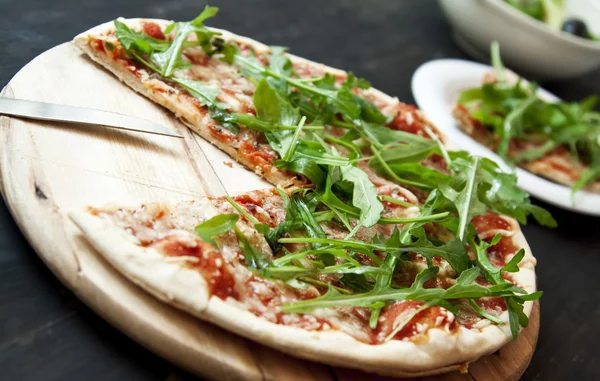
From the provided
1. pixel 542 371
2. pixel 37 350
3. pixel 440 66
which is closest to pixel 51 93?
pixel 37 350

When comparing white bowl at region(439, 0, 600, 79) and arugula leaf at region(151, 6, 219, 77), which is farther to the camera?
white bowl at region(439, 0, 600, 79)

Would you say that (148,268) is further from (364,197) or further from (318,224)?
(364,197)

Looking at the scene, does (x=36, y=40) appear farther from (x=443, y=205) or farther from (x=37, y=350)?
(x=443, y=205)

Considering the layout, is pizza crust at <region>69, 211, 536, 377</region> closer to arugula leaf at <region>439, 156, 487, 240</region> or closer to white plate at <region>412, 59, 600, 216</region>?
arugula leaf at <region>439, 156, 487, 240</region>

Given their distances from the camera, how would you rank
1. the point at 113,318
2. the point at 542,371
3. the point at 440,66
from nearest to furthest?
the point at 113,318
the point at 542,371
the point at 440,66

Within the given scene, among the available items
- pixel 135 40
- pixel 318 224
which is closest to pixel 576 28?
pixel 318 224

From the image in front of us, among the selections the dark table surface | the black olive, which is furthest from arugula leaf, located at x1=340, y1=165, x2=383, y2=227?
the black olive

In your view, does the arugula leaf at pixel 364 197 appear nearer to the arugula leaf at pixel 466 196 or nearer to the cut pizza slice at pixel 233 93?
the cut pizza slice at pixel 233 93
